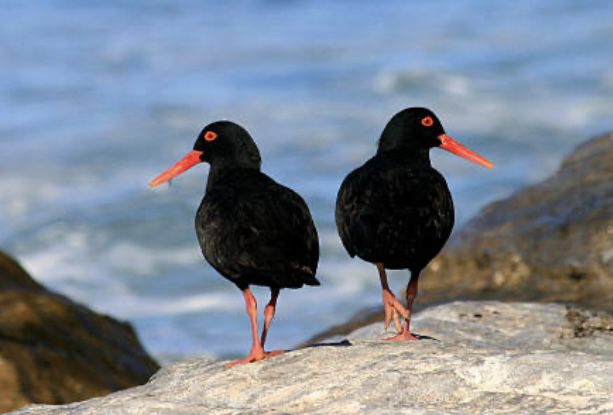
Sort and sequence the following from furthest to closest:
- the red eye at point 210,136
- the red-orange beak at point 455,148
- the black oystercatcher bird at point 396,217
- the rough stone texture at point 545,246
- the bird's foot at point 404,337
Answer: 1. the rough stone texture at point 545,246
2. the red-orange beak at point 455,148
3. the red eye at point 210,136
4. the black oystercatcher bird at point 396,217
5. the bird's foot at point 404,337

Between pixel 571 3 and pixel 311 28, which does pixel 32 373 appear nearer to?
pixel 311 28

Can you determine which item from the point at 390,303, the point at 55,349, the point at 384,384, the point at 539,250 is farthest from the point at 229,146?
the point at 539,250

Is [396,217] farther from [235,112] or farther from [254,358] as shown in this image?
[235,112]

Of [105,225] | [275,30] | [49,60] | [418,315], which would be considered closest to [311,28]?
[275,30]

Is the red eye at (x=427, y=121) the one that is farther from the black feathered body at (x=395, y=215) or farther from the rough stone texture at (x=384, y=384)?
the rough stone texture at (x=384, y=384)

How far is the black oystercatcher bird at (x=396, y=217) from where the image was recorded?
7.48m

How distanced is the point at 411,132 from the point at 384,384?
2.84m

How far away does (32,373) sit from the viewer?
388 inches

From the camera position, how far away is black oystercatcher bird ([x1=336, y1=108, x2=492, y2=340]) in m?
7.48

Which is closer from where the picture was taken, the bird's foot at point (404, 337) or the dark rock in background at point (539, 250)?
the bird's foot at point (404, 337)

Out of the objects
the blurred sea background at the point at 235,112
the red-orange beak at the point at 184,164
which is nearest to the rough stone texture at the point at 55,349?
the red-orange beak at the point at 184,164

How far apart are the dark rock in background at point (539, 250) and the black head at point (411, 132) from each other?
2.01 metres

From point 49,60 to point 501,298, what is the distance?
26338mm

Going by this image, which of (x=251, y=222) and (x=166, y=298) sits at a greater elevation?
(x=166, y=298)
